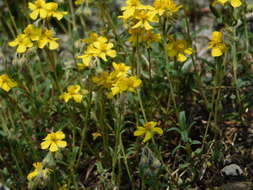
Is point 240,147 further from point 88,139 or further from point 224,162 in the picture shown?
point 88,139

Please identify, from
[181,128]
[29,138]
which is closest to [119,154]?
[181,128]

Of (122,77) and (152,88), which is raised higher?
(122,77)

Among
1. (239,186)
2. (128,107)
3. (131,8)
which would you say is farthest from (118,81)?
(239,186)

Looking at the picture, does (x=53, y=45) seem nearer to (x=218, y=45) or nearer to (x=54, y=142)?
(x=54, y=142)

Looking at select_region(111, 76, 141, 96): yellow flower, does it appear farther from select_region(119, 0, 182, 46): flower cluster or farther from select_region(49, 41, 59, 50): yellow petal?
select_region(49, 41, 59, 50): yellow petal

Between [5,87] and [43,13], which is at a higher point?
[43,13]

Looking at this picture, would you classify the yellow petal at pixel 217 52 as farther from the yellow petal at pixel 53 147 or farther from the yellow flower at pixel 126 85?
the yellow petal at pixel 53 147

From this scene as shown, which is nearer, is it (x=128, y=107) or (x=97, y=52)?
(x=97, y=52)
